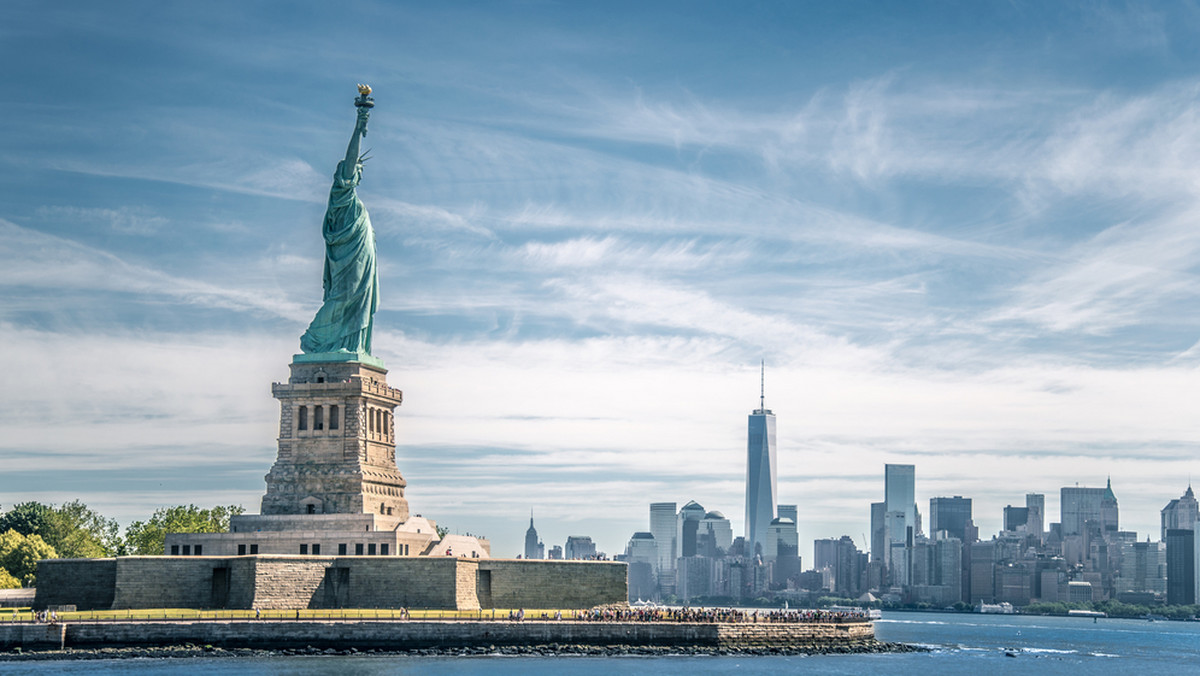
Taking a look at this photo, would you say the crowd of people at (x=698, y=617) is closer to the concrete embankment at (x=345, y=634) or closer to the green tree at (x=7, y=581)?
the concrete embankment at (x=345, y=634)

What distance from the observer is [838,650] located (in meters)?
102

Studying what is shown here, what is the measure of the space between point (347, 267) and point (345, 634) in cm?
2856

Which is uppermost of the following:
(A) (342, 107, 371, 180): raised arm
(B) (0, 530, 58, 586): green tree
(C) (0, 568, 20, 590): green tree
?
(A) (342, 107, 371, 180): raised arm

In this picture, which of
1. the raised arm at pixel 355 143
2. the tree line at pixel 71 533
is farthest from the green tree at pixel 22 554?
the raised arm at pixel 355 143

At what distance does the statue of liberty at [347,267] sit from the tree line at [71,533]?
16864 millimetres

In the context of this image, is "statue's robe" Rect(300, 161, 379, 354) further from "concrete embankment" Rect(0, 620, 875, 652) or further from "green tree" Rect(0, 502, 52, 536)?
"green tree" Rect(0, 502, 52, 536)

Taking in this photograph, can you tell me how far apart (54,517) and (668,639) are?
62.4 m

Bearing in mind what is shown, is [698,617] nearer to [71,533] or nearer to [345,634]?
[345,634]

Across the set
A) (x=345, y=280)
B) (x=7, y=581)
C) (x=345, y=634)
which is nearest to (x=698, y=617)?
(x=345, y=634)

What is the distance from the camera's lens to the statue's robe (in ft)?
346

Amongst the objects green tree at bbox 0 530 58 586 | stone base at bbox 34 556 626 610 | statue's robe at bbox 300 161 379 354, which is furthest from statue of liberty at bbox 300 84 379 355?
green tree at bbox 0 530 58 586

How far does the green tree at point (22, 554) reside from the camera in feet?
380

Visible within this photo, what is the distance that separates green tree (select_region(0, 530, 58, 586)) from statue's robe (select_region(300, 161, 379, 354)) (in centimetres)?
2991

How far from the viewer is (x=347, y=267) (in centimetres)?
10575
